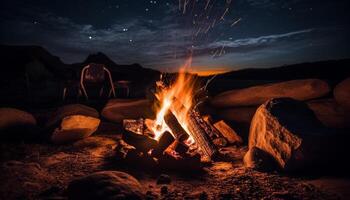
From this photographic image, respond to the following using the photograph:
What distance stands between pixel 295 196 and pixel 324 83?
3942 mm

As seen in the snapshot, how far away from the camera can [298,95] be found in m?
6.08

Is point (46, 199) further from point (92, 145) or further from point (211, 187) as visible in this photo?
point (92, 145)

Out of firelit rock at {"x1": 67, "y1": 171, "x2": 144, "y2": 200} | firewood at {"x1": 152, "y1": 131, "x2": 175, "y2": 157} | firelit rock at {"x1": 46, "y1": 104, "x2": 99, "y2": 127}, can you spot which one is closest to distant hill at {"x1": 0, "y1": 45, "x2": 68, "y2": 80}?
firelit rock at {"x1": 46, "y1": 104, "x2": 99, "y2": 127}

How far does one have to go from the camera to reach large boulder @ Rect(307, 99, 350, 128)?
17.6 feet

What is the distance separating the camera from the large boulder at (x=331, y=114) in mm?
5355

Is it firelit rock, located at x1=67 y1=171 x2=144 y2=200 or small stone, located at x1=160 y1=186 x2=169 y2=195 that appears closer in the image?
firelit rock, located at x1=67 y1=171 x2=144 y2=200

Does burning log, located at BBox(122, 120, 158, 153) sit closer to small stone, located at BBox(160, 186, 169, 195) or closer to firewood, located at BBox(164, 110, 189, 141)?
firewood, located at BBox(164, 110, 189, 141)

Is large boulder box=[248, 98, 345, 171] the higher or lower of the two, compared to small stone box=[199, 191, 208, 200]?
higher

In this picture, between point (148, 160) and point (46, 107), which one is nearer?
point (148, 160)

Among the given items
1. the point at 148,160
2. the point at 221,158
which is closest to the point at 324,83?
the point at 221,158

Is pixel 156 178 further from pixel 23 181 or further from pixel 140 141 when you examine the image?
pixel 23 181

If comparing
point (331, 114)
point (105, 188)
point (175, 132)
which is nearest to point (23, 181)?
point (105, 188)

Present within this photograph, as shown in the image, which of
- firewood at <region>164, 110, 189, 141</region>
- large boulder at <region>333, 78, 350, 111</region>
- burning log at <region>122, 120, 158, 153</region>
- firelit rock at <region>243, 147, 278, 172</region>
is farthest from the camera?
large boulder at <region>333, 78, 350, 111</region>

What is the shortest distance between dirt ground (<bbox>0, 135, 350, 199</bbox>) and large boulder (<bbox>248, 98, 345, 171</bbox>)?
0.30 metres
